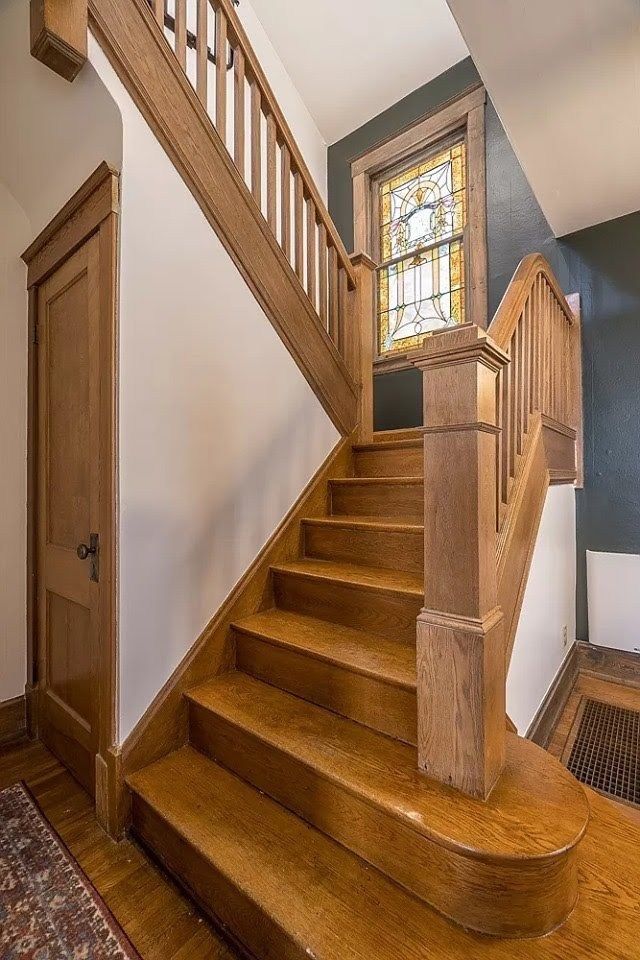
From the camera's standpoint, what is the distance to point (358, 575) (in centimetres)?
179

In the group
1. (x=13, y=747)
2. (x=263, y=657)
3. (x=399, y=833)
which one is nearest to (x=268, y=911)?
(x=399, y=833)

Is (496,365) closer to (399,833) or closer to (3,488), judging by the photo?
(399,833)

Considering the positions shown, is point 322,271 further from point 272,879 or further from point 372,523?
point 272,879

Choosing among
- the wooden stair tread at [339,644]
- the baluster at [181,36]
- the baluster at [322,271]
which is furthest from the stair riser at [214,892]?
the baluster at [181,36]

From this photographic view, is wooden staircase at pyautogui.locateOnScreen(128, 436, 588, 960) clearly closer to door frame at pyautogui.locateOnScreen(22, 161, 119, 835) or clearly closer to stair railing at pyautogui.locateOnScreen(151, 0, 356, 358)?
door frame at pyautogui.locateOnScreen(22, 161, 119, 835)

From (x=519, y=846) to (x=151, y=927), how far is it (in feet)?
3.10

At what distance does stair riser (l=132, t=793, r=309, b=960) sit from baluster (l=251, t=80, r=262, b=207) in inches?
91.6

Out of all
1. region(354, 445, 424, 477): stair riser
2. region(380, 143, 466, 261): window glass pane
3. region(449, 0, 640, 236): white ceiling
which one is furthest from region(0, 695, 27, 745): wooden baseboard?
region(380, 143, 466, 261): window glass pane

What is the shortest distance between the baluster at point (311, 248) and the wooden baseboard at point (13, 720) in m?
2.33

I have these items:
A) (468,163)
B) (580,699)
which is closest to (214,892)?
(580,699)

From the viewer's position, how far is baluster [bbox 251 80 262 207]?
1.96 m

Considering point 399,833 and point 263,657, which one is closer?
point 399,833

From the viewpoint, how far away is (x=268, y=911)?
3.34 ft

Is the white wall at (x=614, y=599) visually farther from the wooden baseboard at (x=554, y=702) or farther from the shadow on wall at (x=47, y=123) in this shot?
the shadow on wall at (x=47, y=123)
